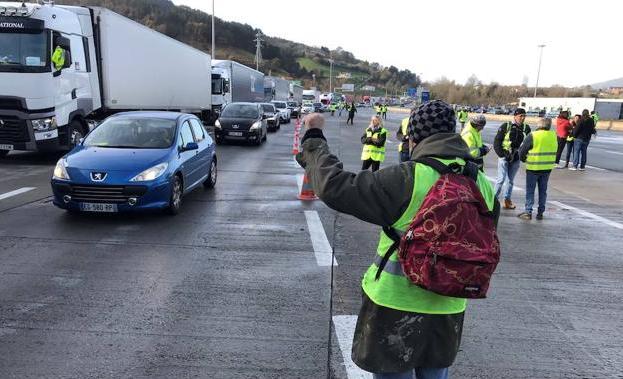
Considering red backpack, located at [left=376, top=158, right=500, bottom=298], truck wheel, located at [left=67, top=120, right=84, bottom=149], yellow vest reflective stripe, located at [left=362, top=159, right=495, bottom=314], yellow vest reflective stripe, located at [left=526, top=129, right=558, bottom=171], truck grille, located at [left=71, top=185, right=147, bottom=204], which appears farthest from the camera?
truck wheel, located at [left=67, top=120, right=84, bottom=149]

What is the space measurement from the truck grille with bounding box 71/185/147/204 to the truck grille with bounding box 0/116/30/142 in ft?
20.5

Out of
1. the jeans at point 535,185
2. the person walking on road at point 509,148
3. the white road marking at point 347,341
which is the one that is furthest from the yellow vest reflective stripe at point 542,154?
the white road marking at point 347,341

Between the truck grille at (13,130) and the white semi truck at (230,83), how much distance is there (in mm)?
18183

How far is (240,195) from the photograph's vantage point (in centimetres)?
1005

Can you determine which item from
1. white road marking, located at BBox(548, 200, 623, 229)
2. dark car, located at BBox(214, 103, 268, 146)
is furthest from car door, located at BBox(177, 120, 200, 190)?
dark car, located at BBox(214, 103, 268, 146)

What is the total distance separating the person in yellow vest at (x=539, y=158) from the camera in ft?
28.8

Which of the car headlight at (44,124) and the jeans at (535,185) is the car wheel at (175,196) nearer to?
the jeans at (535,185)

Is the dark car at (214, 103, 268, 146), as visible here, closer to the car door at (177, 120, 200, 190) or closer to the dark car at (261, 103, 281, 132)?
the dark car at (261, 103, 281, 132)

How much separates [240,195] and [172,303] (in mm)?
5493

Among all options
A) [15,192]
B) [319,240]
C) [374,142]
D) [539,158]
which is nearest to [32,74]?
[15,192]

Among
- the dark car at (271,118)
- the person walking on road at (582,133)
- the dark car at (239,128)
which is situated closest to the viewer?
the person walking on road at (582,133)

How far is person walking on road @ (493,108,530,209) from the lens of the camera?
957cm

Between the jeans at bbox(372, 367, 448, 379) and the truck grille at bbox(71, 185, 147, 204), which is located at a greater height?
the jeans at bbox(372, 367, 448, 379)

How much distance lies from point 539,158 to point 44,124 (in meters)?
10.9
